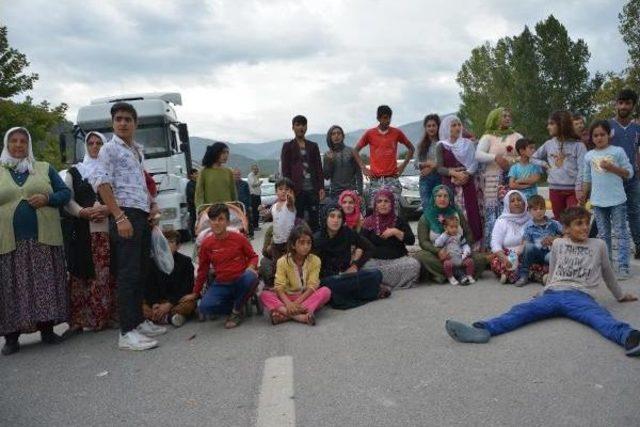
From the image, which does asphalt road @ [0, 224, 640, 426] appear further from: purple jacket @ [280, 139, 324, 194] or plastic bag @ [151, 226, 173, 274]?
purple jacket @ [280, 139, 324, 194]

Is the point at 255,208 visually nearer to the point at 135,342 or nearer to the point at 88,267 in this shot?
the point at 88,267

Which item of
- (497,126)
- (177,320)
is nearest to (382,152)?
(497,126)

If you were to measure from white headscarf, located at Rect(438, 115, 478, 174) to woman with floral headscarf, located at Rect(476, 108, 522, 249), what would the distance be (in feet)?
0.36

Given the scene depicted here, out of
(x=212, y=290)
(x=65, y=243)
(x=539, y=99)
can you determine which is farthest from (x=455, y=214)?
(x=539, y=99)

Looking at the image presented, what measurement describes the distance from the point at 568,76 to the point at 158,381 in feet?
162

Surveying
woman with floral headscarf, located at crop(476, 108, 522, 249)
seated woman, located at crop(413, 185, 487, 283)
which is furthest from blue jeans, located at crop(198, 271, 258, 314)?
woman with floral headscarf, located at crop(476, 108, 522, 249)

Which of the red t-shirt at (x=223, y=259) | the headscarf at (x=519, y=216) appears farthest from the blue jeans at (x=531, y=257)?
the red t-shirt at (x=223, y=259)

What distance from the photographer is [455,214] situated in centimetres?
708

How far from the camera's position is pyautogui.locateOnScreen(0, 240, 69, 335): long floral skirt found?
200 inches

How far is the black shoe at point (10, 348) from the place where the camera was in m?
5.11

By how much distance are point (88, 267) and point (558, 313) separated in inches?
168

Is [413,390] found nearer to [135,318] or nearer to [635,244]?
[135,318]

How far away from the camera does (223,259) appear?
5703mm

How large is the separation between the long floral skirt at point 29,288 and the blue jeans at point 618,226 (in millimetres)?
5771
